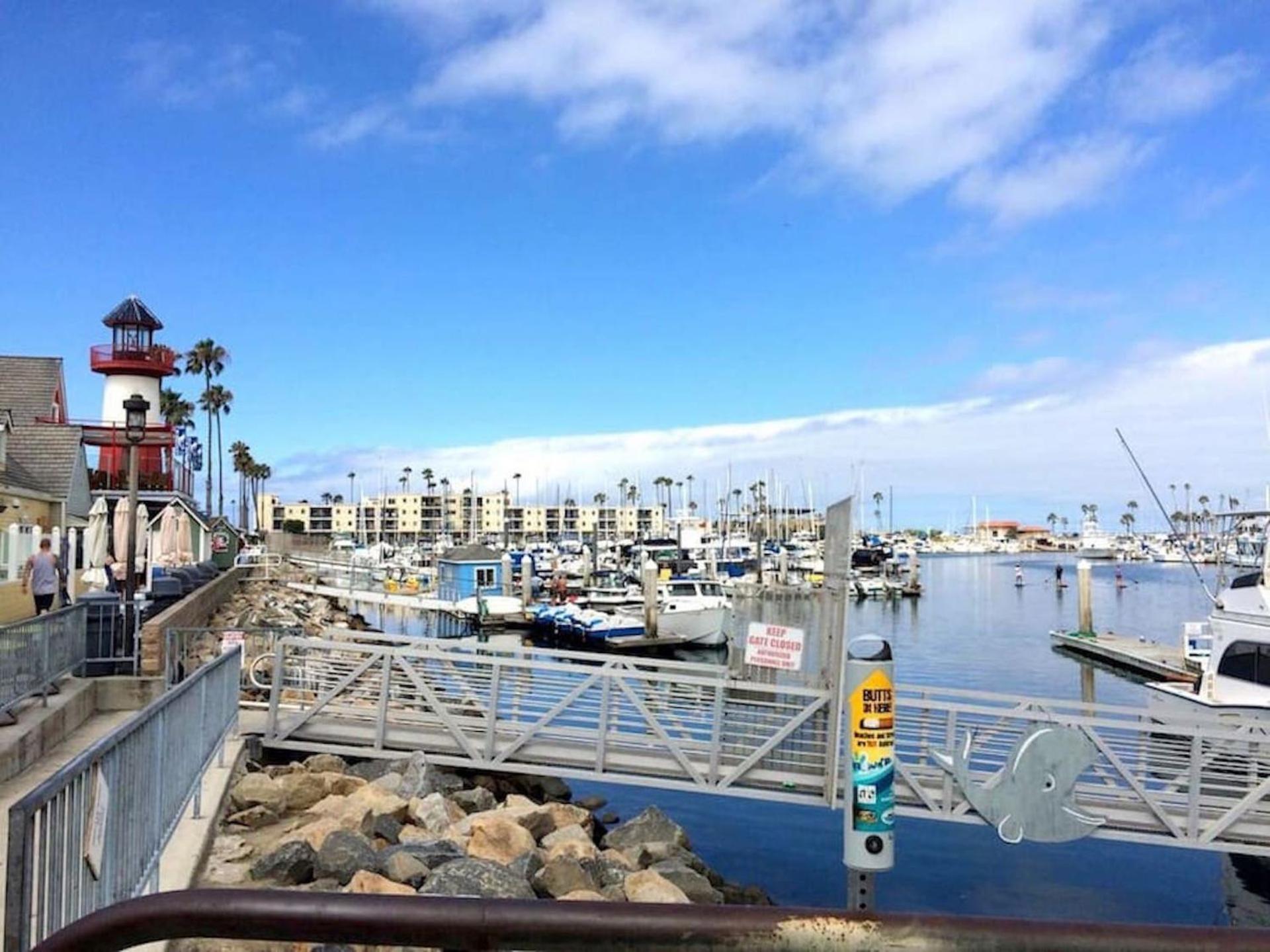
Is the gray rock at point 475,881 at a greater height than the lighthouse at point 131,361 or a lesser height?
lesser

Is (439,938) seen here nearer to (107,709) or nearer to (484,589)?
(107,709)

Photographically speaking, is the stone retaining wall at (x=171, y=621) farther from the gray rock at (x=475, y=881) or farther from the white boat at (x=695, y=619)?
the white boat at (x=695, y=619)

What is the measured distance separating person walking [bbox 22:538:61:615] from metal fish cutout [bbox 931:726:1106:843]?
14989mm

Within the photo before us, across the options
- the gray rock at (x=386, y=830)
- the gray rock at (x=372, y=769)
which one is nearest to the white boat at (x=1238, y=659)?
the gray rock at (x=372, y=769)

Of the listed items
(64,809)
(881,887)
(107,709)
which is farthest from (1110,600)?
(64,809)

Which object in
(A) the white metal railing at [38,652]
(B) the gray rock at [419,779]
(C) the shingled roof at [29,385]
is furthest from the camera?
(C) the shingled roof at [29,385]

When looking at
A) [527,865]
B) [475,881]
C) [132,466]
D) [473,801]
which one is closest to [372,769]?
[473,801]

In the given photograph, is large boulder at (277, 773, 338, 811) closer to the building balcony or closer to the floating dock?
the floating dock

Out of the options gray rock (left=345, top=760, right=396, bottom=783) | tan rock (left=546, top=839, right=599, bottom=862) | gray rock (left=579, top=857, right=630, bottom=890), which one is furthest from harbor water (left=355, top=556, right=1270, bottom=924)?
gray rock (left=345, top=760, right=396, bottom=783)

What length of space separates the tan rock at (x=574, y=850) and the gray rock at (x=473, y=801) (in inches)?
117

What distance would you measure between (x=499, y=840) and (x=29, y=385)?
95.7ft

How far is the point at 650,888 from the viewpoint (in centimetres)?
1033

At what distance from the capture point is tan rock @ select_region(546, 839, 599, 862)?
36.9 feet

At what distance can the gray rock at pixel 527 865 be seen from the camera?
10137 mm
